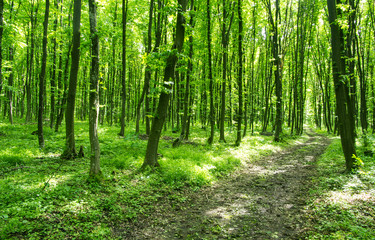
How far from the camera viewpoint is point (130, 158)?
8625mm

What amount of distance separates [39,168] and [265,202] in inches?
289

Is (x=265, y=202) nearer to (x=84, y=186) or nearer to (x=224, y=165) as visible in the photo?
(x=224, y=165)

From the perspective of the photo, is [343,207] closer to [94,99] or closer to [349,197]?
[349,197]

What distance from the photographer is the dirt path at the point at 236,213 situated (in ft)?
14.3

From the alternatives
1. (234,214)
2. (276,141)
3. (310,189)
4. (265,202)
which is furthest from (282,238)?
(276,141)

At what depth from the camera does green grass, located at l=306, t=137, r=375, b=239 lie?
3995 millimetres

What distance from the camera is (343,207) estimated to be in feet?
16.3

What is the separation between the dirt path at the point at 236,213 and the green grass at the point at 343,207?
340 mm

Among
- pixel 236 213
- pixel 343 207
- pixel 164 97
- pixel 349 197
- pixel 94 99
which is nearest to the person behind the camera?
Answer: pixel 343 207

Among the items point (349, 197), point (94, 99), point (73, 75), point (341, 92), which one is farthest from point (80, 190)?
point (341, 92)

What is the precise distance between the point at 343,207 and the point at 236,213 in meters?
2.58

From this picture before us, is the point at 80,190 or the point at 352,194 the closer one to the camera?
the point at 80,190

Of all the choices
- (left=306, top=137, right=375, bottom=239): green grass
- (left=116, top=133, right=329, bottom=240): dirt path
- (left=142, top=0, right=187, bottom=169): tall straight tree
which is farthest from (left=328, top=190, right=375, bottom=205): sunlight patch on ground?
(left=142, top=0, right=187, bottom=169): tall straight tree

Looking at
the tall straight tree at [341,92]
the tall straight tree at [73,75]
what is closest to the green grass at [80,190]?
the tall straight tree at [73,75]
